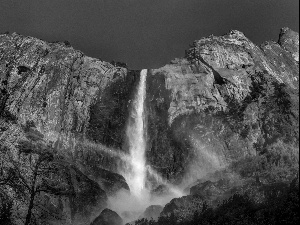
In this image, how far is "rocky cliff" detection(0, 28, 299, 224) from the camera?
4666 centimetres

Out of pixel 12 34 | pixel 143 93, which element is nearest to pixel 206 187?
pixel 143 93

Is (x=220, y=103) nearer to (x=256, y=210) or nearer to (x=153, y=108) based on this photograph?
(x=153, y=108)

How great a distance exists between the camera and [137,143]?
184 ft

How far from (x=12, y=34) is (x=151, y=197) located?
1549 inches

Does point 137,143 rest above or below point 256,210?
above

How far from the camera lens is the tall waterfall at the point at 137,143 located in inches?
2047

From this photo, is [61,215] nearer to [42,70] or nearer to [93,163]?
[93,163]

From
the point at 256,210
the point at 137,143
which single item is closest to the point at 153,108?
the point at 137,143

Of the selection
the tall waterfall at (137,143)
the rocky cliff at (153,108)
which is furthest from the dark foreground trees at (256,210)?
the tall waterfall at (137,143)

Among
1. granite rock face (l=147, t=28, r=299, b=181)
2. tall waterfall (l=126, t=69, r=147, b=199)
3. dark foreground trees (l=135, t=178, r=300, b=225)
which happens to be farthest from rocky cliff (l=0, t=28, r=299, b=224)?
dark foreground trees (l=135, t=178, r=300, b=225)

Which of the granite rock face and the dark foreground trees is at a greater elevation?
the granite rock face

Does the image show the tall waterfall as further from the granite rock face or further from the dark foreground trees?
the dark foreground trees

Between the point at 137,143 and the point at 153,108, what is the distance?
721cm

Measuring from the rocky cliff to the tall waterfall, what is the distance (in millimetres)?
1137
